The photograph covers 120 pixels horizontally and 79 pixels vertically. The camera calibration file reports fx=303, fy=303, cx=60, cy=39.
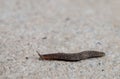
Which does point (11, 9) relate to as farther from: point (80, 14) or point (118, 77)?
point (118, 77)

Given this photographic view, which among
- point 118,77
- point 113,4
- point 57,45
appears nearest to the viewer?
point 118,77

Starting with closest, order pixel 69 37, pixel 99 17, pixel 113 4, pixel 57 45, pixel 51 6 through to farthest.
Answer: pixel 57 45 → pixel 69 37 → pixel 99 17 → pixel 51 6 → pixel 113 4

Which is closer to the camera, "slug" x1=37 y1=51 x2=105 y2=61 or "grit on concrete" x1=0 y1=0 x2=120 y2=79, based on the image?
"grit on concrete" x1=0 y1=0 x2=120 y2=79

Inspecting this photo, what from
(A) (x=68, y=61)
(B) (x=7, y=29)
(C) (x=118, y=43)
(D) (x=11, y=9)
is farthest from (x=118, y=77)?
(D) (x=11, y=9)

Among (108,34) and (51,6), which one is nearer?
(108,34)

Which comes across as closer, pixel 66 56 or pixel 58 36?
pixel 66 56

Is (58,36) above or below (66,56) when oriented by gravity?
below

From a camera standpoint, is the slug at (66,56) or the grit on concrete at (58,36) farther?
the slug at (66,56)
